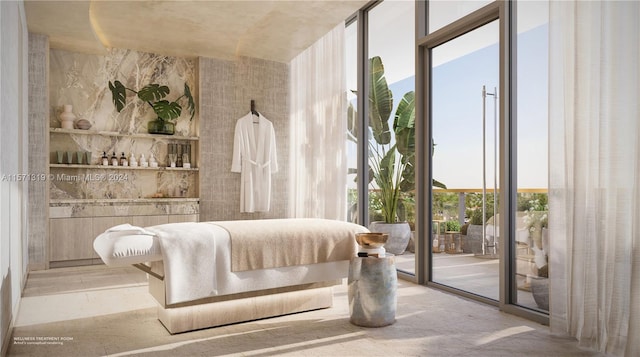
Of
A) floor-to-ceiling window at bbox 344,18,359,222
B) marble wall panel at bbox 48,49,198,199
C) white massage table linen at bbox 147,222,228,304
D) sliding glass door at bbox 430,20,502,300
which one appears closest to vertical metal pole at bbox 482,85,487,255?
sliding glass door at bbox 430,20,502,300

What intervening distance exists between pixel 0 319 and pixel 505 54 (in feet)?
11.2

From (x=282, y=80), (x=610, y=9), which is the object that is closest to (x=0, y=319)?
(x=610, y=9)

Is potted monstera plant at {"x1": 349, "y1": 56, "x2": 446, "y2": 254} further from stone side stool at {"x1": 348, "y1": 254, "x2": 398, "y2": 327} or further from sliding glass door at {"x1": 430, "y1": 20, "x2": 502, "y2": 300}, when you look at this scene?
stone side stool at {"x1": 348, "y1": 254, "x2": 398, "y2": 327}

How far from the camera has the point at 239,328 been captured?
286 centimetres

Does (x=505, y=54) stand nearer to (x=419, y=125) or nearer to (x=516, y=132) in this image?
(x=516, y=132)

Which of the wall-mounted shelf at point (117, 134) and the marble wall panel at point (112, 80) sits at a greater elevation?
the marble wall panel at point (112, 80)

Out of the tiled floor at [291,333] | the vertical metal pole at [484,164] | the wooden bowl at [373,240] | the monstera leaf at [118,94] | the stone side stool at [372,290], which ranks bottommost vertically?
the tiled floor at [291,333]

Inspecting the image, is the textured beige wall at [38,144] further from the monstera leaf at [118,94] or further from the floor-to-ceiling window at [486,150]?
the floor-to-ceiling window at [486,150]

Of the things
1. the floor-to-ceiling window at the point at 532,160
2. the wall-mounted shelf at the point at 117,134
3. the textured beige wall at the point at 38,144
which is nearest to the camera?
the floor-to-ceiling window at the point at 532,160

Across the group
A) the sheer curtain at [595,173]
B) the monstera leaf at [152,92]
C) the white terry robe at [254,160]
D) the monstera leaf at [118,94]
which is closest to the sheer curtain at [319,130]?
the white terry robe at [254,160]

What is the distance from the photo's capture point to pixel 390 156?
4.70 meters

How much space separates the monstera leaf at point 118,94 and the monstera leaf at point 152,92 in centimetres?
20

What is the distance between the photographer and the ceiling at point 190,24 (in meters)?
4.45

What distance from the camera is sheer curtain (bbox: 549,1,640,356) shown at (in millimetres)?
2389
